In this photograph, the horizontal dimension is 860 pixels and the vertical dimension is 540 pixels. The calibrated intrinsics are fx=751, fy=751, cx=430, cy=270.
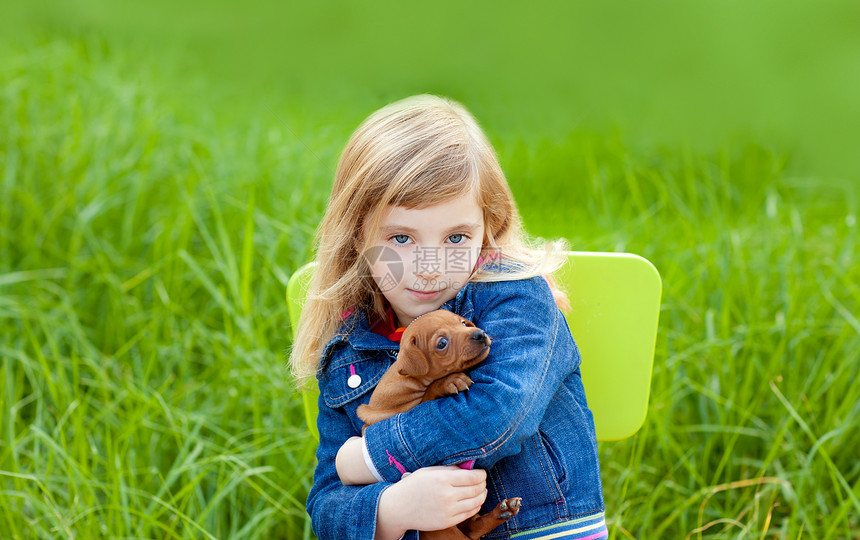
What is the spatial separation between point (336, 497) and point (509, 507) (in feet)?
1.13

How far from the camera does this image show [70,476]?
6.70 feet

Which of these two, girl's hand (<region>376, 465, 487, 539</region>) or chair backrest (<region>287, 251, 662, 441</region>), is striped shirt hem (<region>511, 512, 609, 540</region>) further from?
chair backrest (<region>287, 251, 662, 441</region>)

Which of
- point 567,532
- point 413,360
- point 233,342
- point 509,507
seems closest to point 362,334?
point 413,360

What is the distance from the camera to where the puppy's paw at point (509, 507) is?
4.42ft

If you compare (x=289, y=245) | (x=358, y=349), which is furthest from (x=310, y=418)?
(x=289, y=245)

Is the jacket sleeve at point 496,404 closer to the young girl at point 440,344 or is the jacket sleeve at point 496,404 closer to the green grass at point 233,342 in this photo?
the young girl at point 440,344

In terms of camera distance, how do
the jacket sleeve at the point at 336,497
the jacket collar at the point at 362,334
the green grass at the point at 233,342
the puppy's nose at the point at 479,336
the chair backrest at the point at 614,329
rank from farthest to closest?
the green grass at the point at 233,342 → the chair backrest at the point at 614,329 → the jacket collar at the point at 362,334 → the jacket sleeve at the point at 336,497 → the puppy's nose at the point at 479,336

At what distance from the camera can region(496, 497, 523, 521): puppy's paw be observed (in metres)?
1.35

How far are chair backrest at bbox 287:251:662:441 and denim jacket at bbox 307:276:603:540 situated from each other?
0.20 meters

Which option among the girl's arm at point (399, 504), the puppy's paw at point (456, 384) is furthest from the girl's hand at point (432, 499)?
the puppy's paw at point (456, 384)

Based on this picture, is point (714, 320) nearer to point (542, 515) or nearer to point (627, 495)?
point (627, 495)

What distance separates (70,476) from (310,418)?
0.74m

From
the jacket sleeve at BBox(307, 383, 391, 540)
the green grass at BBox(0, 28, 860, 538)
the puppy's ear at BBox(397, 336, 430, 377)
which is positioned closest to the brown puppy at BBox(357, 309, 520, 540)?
the puppy's ear at BBox(397, 336, 430, 377)

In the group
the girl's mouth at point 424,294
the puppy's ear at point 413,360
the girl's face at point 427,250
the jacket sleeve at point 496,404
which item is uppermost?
the girl's face at point 427,250
